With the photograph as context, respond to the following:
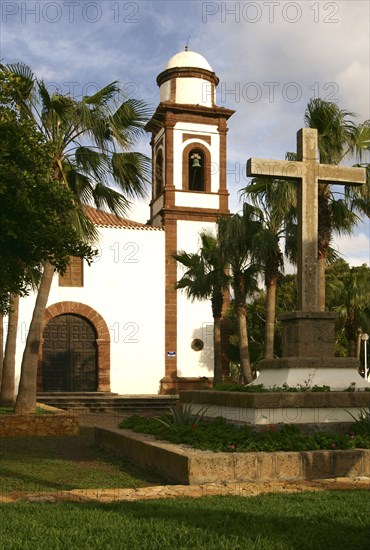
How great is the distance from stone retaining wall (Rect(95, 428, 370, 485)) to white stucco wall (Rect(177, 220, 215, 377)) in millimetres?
19239

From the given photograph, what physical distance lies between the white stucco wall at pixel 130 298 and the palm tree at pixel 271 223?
881 centimetres

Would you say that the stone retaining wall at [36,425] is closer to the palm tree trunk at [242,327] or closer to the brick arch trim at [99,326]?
the palm tree trunk at [242,327]

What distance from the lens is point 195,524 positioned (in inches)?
206

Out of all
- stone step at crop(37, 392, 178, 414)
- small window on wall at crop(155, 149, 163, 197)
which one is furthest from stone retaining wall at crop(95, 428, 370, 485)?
small window on wall at crop(155, 149, 163, 197)

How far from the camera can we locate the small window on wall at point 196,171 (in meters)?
29.5

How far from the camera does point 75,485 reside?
802 centimetres

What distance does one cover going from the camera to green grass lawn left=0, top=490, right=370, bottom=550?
4.68 metres

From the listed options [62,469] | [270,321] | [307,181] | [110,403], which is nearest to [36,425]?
[62,469]

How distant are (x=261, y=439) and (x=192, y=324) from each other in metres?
19.6

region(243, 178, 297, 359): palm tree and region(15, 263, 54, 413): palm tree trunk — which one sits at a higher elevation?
region(243, 178, 297, 359): palm tree

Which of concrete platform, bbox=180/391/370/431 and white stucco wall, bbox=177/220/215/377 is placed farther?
white stucco wall, bbox=177/220/215/377

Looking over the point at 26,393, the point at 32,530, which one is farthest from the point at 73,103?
the point at 32,530

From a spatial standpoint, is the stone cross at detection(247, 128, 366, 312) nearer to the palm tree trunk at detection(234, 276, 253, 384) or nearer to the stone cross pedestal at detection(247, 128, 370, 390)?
the stone cross pedestal at detection(247, 128, 370, 390)

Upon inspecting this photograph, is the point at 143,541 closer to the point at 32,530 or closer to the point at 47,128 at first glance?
the point at 32,530
